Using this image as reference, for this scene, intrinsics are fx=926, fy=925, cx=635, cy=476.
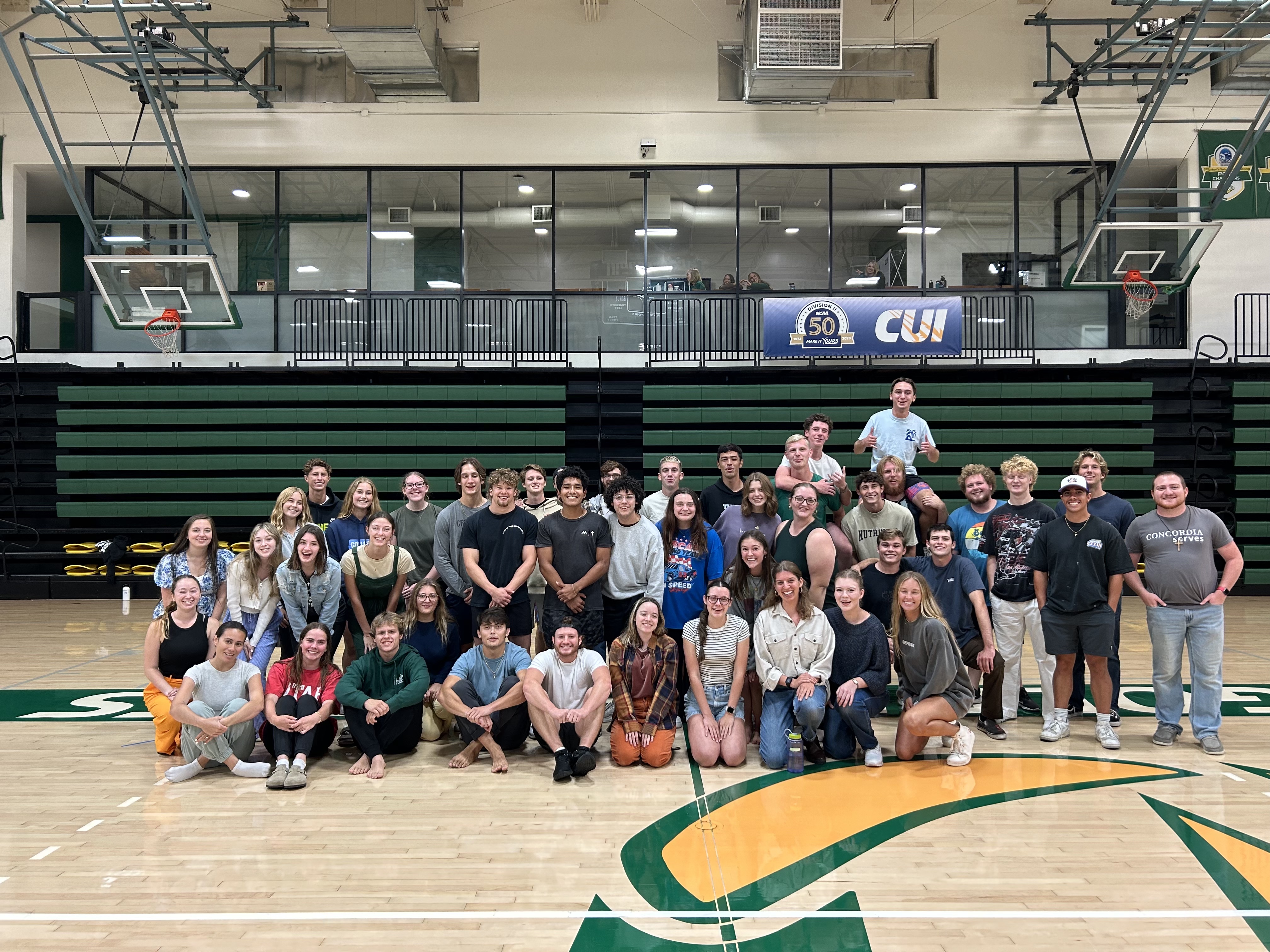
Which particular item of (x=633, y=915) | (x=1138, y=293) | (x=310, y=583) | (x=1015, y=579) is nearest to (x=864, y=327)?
Answer: (x=1138, y=293)

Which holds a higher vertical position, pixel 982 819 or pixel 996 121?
pixel 996 121

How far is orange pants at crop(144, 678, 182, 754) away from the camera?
18.4ft

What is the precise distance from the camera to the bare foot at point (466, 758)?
214 inches

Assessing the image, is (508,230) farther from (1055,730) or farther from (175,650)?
(1055,730)

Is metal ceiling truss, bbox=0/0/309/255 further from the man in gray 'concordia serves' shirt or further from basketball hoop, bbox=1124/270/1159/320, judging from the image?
basketball hoop, bbox=1124/270/1159/320

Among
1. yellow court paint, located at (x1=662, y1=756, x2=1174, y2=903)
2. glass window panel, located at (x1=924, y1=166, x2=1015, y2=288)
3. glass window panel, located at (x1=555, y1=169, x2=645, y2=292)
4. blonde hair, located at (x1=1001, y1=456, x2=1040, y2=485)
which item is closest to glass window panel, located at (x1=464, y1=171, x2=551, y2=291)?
glass window panel, located at (x1=555, y1=169, x2=645, y2=292)

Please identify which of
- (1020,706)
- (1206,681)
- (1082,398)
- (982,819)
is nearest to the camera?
(982,819)

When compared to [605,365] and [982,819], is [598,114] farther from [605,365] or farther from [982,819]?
[982,819]

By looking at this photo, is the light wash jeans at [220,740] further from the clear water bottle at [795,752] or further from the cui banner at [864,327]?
the cui banner at [864,327]

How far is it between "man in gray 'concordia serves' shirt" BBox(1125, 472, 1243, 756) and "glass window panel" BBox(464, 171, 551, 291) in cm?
1010

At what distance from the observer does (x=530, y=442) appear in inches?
522

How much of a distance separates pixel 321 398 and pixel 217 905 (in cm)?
1060

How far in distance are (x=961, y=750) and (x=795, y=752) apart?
0.98 meters

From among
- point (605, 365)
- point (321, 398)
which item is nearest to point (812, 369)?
point (605, 365)
